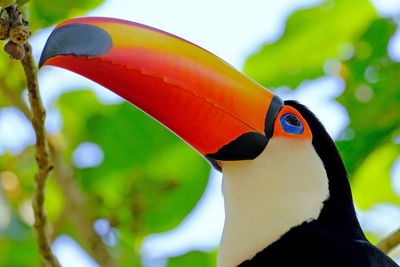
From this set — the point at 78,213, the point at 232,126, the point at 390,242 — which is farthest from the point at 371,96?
the point at 78,213

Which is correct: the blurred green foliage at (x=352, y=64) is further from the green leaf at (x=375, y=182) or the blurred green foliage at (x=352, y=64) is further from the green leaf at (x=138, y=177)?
the green leaf at (x=138, y=177)

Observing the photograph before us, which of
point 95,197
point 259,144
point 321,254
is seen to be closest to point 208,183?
point 95,197

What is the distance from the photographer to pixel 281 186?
3.45 m


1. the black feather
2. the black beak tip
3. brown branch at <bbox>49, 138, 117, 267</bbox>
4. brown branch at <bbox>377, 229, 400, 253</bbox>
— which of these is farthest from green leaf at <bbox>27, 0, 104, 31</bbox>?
brown branch at <bbox>377, 229, 400, 253</bbox>

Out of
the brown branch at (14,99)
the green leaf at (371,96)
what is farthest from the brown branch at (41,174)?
the green leaf at (371,96)

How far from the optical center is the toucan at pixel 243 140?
10.8ft

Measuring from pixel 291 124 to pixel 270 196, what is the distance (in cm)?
36

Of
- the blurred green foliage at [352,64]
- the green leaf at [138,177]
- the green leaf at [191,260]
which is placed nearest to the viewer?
the blurred green foliage at [352,64]

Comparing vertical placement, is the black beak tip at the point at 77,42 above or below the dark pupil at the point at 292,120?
above

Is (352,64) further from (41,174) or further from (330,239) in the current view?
(41,174)

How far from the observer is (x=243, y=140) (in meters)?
3.49

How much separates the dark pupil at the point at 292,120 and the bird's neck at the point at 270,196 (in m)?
0.09

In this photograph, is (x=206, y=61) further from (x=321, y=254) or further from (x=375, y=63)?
(x=375, y=63)

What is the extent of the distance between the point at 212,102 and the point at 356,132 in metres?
0.97
